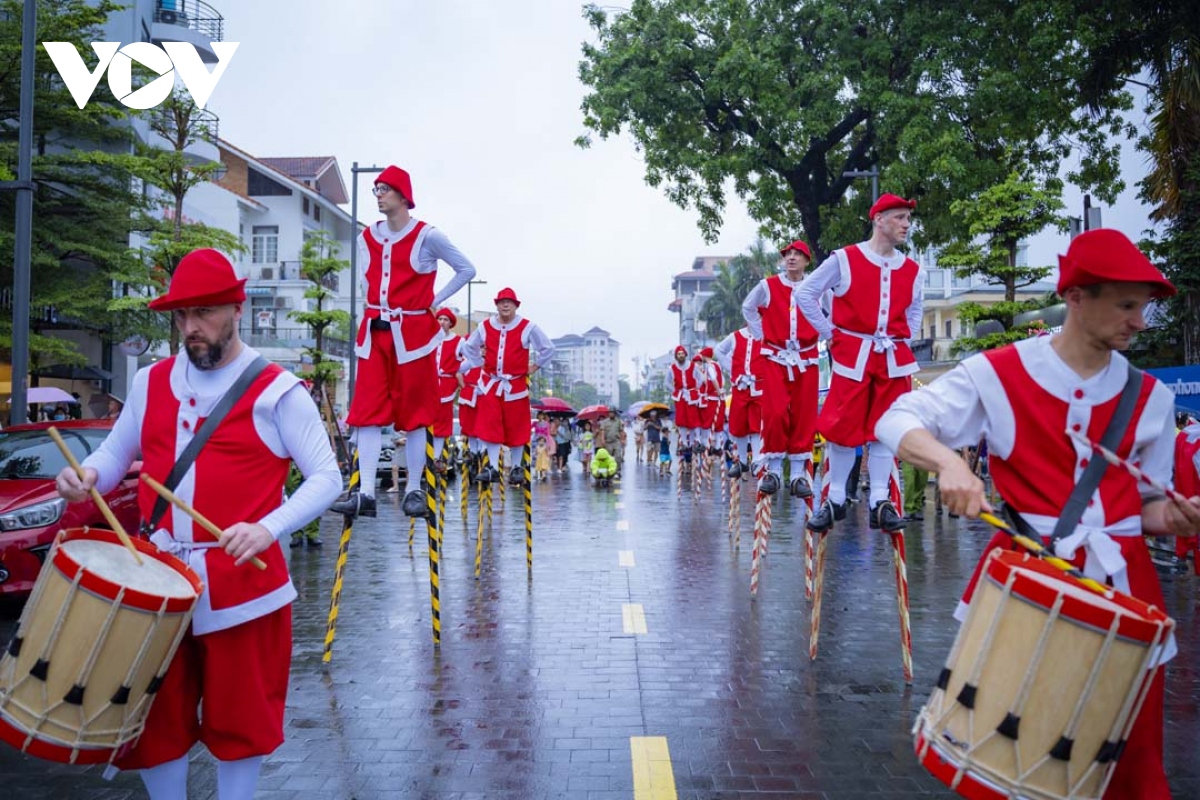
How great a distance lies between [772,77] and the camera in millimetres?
28406

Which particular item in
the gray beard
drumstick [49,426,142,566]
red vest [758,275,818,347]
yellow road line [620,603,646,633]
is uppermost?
red vest [758,275,818,347]

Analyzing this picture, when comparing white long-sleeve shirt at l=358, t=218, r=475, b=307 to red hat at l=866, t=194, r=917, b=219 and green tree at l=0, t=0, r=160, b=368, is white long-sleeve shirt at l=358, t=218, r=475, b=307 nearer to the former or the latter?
red hat at l=866, t=194, r=917, b=219

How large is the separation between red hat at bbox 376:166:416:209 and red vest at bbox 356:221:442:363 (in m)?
0.23

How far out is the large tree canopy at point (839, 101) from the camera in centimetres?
2653

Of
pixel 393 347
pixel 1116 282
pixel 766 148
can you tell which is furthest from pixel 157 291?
pixel 1116 282

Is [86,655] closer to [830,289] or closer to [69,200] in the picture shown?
[830,289]

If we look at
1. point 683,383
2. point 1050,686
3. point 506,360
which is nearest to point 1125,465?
point 1050,686

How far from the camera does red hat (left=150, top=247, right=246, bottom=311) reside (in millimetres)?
3986

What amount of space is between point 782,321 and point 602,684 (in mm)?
4639

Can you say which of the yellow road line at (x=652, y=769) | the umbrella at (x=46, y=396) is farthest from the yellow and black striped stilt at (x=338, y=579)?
the umbrella at (x=46, y=396)

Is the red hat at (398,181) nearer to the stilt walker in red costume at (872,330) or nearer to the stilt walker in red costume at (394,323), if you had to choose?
the stilt walker in red costume at (394,323)

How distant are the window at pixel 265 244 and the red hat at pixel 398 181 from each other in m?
55.4

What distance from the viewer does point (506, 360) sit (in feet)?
40.7

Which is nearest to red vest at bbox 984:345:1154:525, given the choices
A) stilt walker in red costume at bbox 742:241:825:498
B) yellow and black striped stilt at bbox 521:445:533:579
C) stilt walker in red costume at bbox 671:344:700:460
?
stilt walker in red costume at bbox 742:241:825:498
